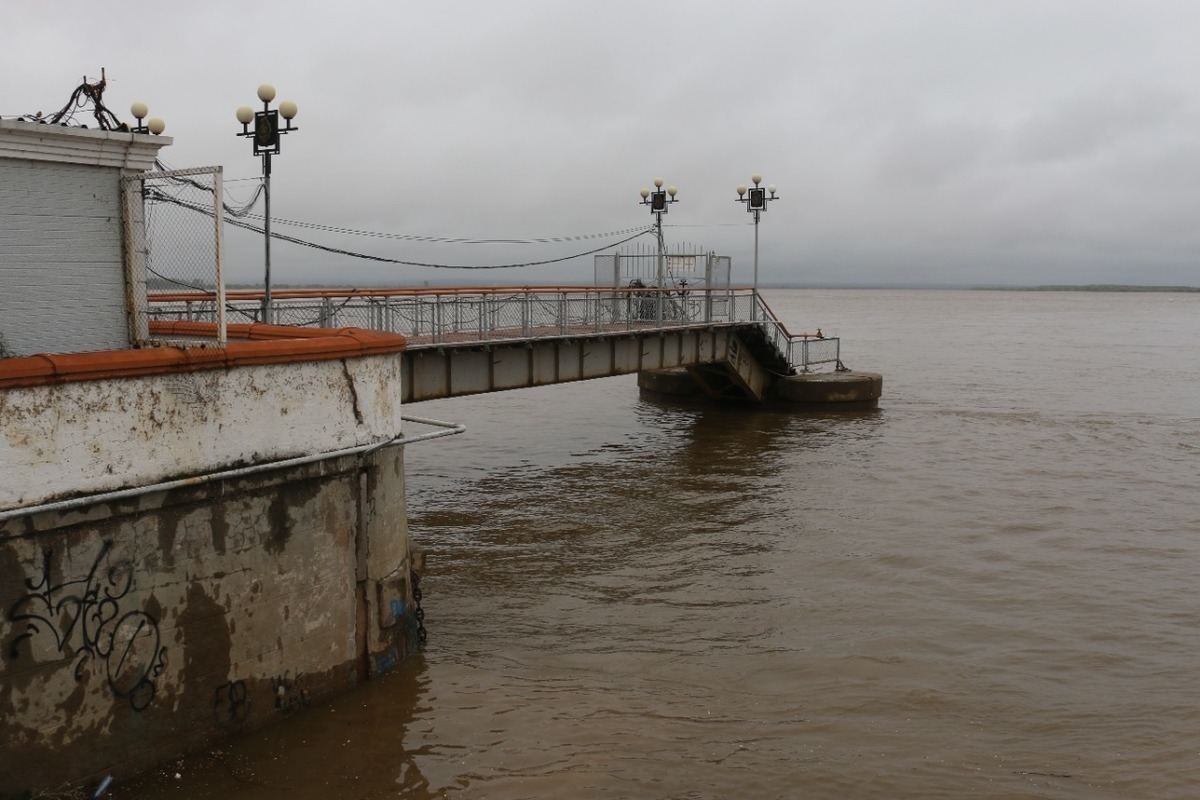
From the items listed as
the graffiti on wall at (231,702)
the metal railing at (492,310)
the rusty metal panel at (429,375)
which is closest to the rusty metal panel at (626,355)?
the metal railing at (492,310)

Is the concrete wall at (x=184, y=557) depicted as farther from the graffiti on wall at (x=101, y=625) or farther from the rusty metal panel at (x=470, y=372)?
the rusty metal panel at (x=470, y=372)

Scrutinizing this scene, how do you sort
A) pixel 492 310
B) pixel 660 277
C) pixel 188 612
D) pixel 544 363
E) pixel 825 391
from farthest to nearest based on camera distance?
pixel 825 391 → pixel 660 277 → pixel 544 363 → pixel 492 310 → pixel 188 612

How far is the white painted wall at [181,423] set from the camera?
7441mm

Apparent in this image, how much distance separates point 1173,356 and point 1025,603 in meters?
53.2

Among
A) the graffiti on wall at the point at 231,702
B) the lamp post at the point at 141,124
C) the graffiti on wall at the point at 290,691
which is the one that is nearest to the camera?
the graffiti on wall at the point at 231,702

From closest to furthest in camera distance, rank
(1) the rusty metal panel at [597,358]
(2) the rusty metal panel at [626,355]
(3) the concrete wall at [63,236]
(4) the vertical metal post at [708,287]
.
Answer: (3) the concrete wall at [63,236] → (1) the rusty metal panel at [597,358] → (2) the rusty metal panel at [626,355] → (4) the vertical metal post at [708,287]

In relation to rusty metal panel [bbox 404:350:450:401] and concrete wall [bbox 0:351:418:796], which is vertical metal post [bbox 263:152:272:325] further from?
concrete wall [bbox 0:351:418:796]

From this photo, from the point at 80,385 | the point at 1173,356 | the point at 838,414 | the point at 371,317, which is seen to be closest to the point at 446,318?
the point at 371,317

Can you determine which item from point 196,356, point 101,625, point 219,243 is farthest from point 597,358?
point 101,625

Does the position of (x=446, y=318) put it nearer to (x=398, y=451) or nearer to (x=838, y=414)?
(x=398, y=451)

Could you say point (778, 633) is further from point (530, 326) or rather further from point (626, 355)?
point (626, 355)

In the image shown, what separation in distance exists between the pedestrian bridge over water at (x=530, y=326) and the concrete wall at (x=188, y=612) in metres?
3.24

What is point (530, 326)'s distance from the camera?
21422 millimetres

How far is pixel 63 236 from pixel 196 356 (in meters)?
1.75
